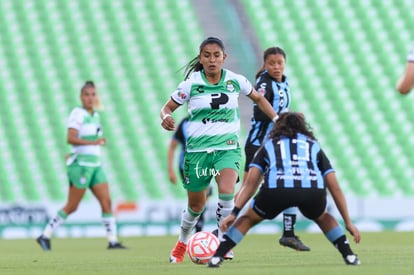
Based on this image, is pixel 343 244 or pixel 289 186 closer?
pixel 289 186

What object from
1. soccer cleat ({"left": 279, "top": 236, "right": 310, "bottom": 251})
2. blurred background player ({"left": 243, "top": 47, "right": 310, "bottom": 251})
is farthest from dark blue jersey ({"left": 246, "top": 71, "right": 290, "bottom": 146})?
soccer cleat ({"left": 279, "top": 236, "right": 310, "bottom": 251})

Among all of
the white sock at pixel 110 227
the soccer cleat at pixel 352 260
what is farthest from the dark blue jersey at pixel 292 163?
the white sock at pixel 110 227

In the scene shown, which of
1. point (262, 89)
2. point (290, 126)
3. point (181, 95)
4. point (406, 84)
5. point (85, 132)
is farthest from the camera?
point (85, 132)

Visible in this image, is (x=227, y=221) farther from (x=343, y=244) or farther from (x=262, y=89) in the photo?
(x=262, y=89)

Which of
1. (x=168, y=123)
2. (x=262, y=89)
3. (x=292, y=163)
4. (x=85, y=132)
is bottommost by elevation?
(x=292, y=163)

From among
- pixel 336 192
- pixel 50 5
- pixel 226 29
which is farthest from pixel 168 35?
pixel 336 192

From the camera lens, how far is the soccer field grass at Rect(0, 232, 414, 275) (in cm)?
773

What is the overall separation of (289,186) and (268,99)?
3657 mm

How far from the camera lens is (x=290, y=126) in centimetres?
783

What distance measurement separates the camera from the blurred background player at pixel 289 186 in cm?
756

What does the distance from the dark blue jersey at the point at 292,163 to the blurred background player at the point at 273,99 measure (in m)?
3.34

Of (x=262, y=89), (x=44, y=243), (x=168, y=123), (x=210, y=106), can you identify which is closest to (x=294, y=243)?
(x=262, y=89)

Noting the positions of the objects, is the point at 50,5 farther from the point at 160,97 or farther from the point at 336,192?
the point at 336,192

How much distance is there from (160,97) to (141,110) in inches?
21.2
